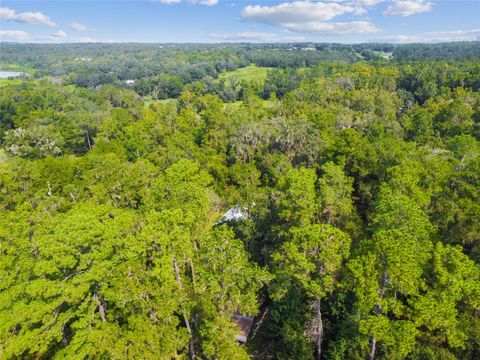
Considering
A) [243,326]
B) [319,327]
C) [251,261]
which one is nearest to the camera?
[319,327]

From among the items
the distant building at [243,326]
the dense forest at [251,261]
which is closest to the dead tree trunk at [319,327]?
the dense forest at [251,261]

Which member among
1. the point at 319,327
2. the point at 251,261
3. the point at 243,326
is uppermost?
the point at 251,261

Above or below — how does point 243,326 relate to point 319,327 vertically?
below

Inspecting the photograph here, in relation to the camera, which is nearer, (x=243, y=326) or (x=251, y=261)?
(x=243, y=326)

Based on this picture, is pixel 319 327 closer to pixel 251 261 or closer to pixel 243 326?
pixel 243 326

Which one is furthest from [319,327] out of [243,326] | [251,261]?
[251,261]

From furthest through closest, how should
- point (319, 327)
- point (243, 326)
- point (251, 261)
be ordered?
point (251, 261) < point (243, 326) < point (319, 327)

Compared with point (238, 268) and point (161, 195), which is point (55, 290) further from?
point (161, 195)

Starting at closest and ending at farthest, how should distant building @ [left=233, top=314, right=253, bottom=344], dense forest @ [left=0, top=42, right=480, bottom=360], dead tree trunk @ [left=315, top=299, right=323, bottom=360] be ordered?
dense forest @ [left=0, top=42, right=480, bottom=360] → dead tree trunk @ [left=315, top=299, right=323, bottom=360] → distant building @ [left=233, top=314, right=253, bottom=344]

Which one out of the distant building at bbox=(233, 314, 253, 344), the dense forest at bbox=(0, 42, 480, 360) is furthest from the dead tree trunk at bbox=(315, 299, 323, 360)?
the distant building at bbox=(233, 314, 253, 344)

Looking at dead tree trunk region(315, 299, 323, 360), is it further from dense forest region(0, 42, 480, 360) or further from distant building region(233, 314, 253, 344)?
distant building region(233, 314, 253, 344)

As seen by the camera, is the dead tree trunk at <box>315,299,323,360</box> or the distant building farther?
the distant building
